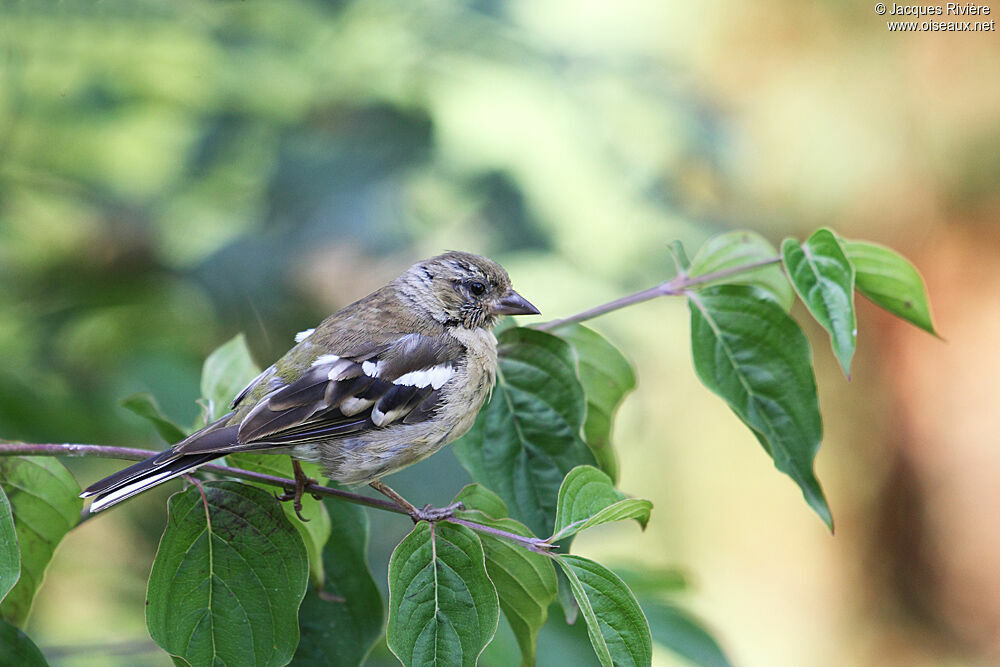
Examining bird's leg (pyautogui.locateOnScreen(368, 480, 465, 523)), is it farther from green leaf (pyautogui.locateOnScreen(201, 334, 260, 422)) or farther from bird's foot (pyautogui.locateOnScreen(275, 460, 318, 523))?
green leaf (pyautogui.locateOnScreen(201, 334, 260, 422))

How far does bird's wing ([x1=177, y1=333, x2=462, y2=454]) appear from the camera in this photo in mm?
2088

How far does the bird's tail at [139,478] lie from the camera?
1790 millimetres

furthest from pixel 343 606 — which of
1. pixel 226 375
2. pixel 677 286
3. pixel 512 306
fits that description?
pixel 677 286

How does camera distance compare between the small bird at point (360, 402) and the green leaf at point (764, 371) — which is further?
the green leaf at point (764, 371)

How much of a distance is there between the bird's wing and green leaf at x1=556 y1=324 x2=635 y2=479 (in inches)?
14.7

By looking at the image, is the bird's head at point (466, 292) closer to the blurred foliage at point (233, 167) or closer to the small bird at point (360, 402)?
the small bird at point (360, 402)

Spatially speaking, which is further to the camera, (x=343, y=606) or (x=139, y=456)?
(x=343, y=606)

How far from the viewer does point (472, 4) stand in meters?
4.16

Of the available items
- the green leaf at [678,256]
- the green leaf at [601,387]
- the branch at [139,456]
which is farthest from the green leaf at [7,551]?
the green leaf at [678,256]

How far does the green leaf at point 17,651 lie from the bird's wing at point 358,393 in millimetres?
618

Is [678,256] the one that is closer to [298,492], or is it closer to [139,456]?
[298,492]

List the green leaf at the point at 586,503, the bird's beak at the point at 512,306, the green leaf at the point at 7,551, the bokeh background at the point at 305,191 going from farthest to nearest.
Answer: the bokeh background at the point at 305,191 → the bird's beak at the point at 512,306 → the green leaf at the point at 586,503 → the green leaf at the point at 7,551

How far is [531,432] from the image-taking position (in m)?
2.24

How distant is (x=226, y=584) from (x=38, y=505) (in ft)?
1.49
